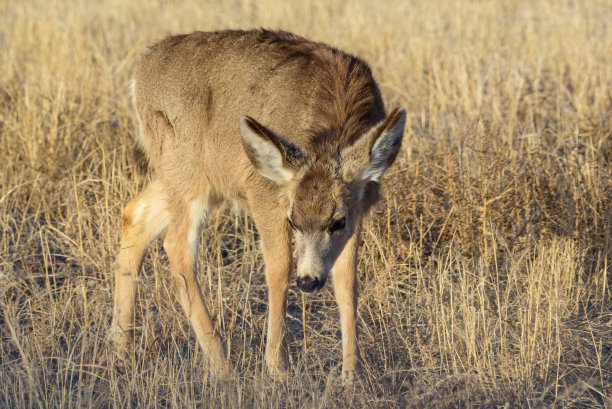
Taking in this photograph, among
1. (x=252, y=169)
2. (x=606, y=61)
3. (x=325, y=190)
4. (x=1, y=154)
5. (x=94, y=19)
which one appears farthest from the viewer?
(x=94, y=19)

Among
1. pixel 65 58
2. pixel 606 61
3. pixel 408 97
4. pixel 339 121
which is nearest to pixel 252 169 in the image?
pixel 339 121

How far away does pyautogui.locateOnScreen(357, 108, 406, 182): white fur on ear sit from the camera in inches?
179

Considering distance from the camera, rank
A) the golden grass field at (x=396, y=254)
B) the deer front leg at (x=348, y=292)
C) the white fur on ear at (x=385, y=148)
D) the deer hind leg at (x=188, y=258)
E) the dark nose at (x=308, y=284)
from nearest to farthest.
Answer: the white fur on ear at (x=385, y=148) → the dark nose at (x=308, y=284) → the golden grass field at (x=396, y=254) → the deer front leg at (x=348, y=292) → the deer hind leg at (x=188, y=258)

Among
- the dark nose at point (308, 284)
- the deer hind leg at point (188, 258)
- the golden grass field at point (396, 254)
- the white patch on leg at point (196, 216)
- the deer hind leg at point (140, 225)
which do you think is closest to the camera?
the dark nose at point (308, 284)

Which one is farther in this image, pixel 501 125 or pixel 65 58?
pixel 65 58

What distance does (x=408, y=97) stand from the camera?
9.10 metres

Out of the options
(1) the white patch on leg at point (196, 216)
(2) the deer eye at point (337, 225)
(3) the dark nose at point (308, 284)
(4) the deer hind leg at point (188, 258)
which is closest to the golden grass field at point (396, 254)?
(4) the deer hind leg at point (188, 258)

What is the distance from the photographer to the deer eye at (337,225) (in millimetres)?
4773

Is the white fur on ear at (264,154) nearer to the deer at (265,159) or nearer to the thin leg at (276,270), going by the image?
the deer at (265,159)

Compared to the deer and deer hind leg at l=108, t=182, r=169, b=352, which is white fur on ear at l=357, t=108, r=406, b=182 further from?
deer hind leg at l=108, t=182, r=169, b=352

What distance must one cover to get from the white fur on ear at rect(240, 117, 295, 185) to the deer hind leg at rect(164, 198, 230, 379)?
96 cm

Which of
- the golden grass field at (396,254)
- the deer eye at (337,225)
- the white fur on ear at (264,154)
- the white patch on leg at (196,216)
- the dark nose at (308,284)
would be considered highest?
the white fur on ear at (264,154)

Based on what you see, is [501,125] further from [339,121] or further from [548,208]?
[339,121]

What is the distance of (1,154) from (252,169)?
3.34 meters
